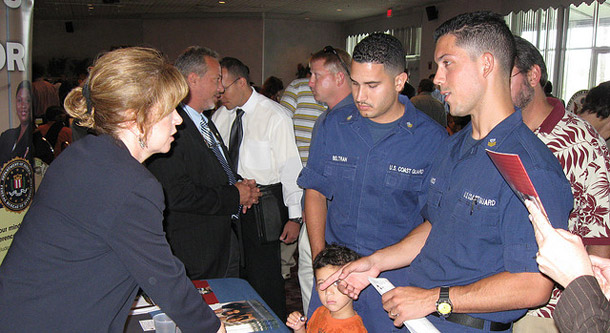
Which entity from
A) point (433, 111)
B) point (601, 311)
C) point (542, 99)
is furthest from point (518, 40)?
point (433, 111)

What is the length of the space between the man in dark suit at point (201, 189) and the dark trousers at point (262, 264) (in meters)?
0.34

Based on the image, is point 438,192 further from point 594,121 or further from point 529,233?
point 594,121

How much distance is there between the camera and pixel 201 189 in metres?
2.77

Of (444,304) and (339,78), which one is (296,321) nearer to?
(444,304)

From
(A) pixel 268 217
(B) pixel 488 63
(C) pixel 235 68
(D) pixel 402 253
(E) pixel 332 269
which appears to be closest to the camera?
(B) pixel 488 63

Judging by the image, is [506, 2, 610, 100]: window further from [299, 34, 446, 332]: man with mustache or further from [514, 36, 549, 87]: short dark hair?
[299, 34, 446, 332]: man with mustache

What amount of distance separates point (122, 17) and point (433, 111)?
48.6 feet

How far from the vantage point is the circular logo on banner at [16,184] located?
2.71 meters

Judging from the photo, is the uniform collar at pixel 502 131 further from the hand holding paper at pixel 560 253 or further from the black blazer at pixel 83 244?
the black blazer at pixel 83 244

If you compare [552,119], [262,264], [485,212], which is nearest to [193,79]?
[262,264]

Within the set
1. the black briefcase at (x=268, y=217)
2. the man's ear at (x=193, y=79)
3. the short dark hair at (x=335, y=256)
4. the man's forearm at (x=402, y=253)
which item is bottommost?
the black briefcase at (x=268, y=217)

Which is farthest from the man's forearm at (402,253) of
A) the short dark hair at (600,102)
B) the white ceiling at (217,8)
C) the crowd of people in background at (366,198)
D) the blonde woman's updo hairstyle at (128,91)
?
the white ceiling at (217,8)

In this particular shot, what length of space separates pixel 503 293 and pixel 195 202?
1736mm

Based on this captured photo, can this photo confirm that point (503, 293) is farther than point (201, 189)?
No
